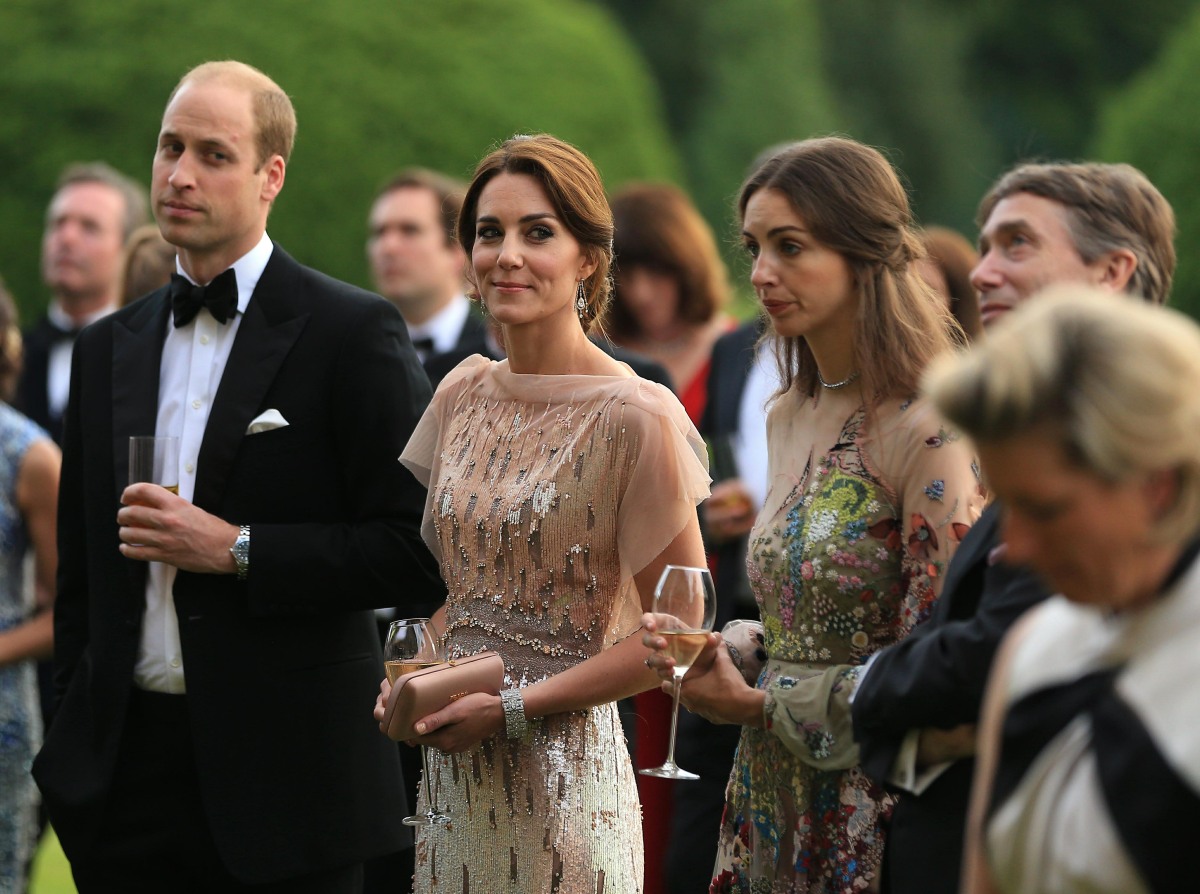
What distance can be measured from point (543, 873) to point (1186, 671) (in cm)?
193

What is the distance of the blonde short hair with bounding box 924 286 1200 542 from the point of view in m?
1.91

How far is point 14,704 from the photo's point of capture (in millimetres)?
5184

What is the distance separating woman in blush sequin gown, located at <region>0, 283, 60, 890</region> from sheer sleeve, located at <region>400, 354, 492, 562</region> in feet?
5.54

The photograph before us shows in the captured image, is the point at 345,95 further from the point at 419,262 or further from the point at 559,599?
the point at 559,599

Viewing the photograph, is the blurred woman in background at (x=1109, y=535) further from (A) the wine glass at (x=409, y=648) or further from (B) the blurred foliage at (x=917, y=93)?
(B) the blurred foliage at (x=917, y=93)

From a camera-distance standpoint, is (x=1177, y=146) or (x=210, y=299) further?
(x=1177, y=146)

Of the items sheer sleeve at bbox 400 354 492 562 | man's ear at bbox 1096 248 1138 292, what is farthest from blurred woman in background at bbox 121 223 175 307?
man's ear at bbox 1096 248 1138 292

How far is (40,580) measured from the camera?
5230 mm

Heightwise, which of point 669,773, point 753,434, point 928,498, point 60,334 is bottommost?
point 669,773

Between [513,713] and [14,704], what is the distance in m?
2.35

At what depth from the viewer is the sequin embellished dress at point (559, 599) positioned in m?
3.59

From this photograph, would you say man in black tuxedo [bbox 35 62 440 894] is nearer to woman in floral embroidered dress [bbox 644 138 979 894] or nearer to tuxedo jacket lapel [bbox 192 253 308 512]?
tuxedo jacket lapel [bbox 192 253 308 512]

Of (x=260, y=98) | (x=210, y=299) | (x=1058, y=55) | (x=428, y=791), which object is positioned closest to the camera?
(x=428, y=791)

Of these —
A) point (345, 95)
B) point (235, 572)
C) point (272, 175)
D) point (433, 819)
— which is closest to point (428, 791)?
point (433, 819)
